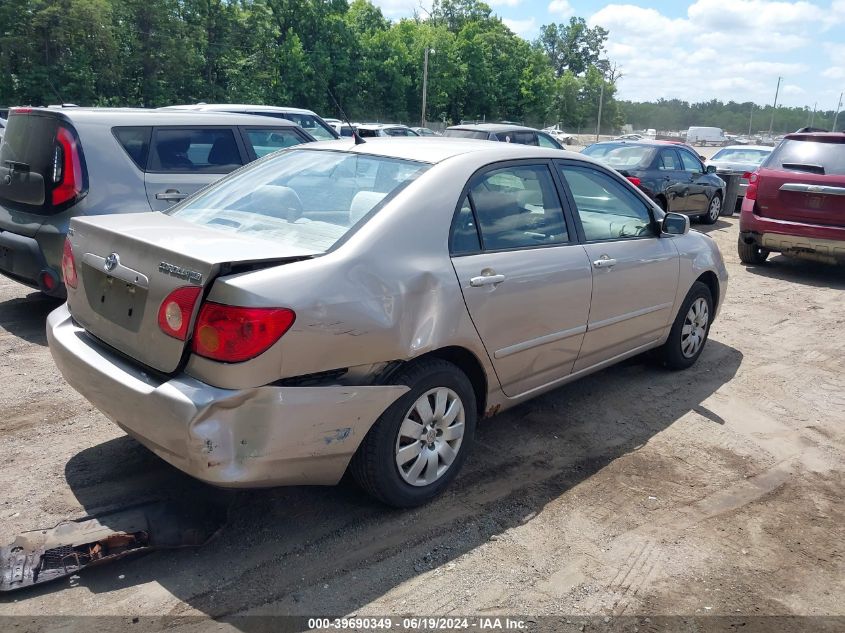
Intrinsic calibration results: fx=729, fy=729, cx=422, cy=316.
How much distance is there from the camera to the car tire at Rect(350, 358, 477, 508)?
3281mm

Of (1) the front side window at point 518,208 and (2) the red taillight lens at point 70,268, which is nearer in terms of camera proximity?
(2) the red taillight lens at point 70,268

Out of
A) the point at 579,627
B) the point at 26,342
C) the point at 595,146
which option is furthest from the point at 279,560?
the point at 595,146

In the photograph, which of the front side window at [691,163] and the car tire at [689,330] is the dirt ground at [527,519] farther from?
the front side window at [691,163]

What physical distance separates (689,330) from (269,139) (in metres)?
4.36

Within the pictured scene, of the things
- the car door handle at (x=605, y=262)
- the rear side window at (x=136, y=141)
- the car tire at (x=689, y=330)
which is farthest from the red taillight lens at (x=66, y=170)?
the car tire at (x=689, y=330)

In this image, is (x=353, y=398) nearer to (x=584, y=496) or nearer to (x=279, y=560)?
(x=279, y=560)

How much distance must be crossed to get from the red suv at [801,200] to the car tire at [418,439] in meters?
7.11

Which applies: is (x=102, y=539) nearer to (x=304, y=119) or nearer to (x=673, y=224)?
(x=673, y=224)

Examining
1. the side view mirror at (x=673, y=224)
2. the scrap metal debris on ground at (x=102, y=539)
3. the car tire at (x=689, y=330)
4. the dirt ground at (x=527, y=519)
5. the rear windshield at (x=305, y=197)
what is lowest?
the dirt ground at (x=527, y=519)

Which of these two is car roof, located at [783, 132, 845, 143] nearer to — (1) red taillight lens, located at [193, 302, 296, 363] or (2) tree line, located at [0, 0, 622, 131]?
(1) red taillight lens, located at [193, 302, 296, 363]

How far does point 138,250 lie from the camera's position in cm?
313

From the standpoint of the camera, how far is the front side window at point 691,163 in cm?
1314

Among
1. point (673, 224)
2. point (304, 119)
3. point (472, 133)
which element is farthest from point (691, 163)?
point (673, 224)

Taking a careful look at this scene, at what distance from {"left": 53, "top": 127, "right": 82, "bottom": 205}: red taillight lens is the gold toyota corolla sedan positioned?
1989mm
